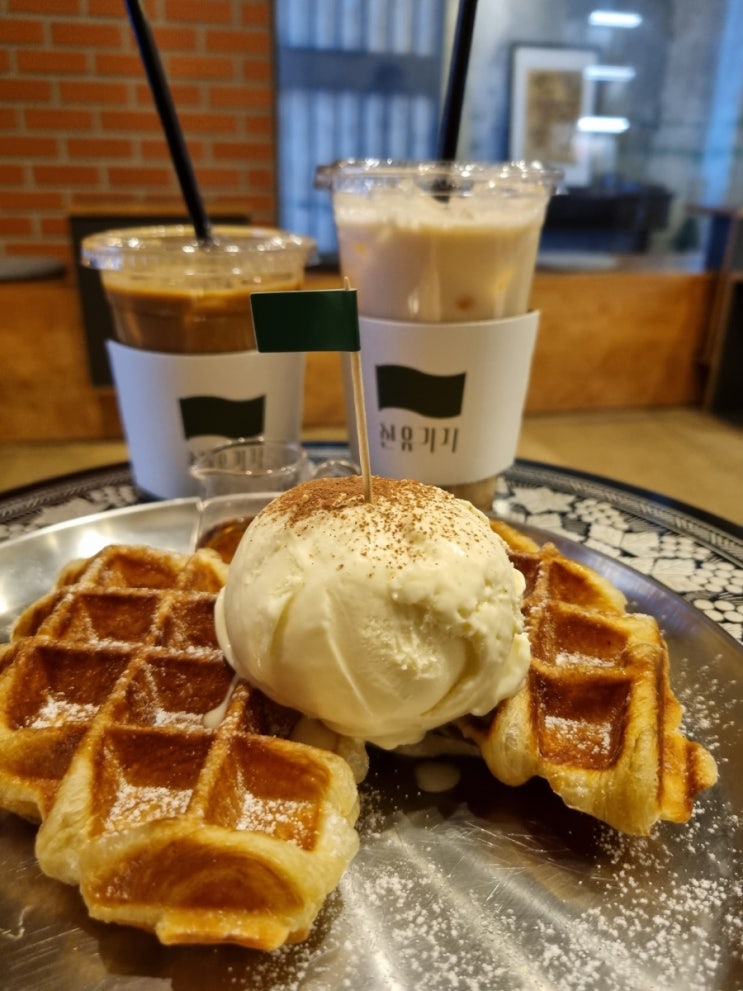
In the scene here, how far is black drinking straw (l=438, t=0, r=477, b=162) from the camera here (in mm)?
1161

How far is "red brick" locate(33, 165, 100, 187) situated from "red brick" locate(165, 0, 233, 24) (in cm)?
60

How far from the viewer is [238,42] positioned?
270 centimetres

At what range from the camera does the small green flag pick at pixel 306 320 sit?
770 mm

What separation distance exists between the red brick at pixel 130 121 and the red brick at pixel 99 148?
43mm

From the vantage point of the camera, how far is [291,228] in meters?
3.05

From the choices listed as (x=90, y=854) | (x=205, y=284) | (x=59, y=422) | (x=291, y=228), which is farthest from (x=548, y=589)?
(x=291, y=228)

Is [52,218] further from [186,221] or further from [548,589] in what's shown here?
[548,589]

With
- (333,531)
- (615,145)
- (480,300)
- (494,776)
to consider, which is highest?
(615,145)

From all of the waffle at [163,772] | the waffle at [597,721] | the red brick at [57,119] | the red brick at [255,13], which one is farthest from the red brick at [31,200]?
the waffle at [597,721]

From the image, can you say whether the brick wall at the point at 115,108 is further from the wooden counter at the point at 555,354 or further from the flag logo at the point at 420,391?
A: the flag logo at the point at 420,391

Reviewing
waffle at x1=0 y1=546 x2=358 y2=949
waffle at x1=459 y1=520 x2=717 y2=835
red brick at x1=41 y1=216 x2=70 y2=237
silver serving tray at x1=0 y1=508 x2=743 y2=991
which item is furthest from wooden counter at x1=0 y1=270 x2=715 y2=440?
silver serving tray at x1=0 y1=508 x2=743 y2=991

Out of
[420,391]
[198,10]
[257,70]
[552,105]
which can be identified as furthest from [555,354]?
[198,10]

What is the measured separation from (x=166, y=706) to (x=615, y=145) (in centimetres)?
286

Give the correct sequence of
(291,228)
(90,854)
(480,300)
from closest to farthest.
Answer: (90,854)
(480,300)
(291,228)
